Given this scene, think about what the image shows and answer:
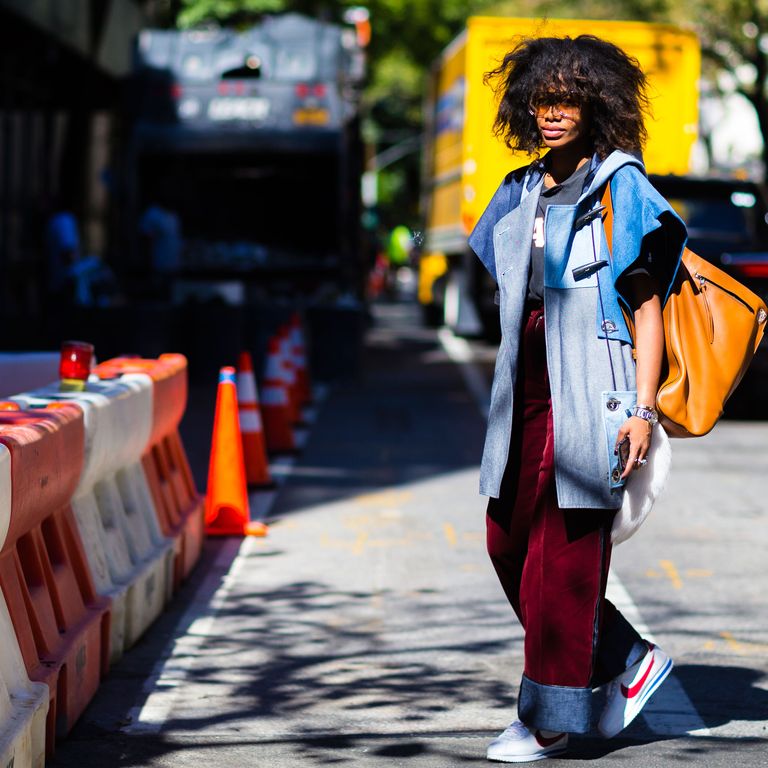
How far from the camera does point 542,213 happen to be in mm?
4812

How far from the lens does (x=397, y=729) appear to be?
210 inches

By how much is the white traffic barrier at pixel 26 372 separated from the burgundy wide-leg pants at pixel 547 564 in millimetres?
4024

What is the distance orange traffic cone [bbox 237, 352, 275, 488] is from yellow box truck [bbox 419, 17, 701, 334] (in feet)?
32.1

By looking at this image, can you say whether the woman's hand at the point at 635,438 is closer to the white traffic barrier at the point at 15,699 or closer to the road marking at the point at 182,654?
the white traffic barrier at the point at 15,699

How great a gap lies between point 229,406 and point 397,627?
7.75 feet

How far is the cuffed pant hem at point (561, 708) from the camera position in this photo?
477 cm

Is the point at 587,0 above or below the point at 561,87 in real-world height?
above

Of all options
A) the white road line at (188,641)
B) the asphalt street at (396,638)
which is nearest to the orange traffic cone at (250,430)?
the asphalt street at (396,638)

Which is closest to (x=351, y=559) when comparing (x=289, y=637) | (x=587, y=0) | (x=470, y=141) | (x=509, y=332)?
(x=289, y=637)

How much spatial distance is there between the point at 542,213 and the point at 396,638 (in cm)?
238

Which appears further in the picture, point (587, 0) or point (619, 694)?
point (587, 0)

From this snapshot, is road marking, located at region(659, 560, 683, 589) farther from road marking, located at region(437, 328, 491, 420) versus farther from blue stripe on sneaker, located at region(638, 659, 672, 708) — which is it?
road marking, located at region(437, 328, 491, 420)

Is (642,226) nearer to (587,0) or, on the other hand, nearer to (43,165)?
(43,165)

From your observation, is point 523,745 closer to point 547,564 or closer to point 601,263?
point 547,564
